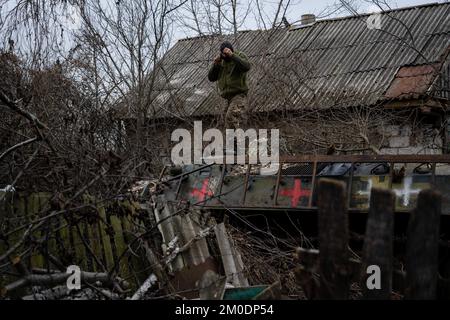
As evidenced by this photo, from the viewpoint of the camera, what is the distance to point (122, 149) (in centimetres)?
861

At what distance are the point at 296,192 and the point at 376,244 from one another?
11.1 feet

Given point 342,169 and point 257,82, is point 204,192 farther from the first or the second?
point 257,82

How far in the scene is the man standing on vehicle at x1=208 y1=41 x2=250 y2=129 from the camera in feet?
27.0

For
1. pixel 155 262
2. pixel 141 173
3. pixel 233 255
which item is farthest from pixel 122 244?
pixel 141 173

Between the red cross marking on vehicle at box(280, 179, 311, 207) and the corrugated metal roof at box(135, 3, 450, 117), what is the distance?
405cm

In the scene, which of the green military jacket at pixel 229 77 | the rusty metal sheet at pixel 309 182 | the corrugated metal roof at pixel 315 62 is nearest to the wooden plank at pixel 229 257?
the rusty metal sheet at pixel 309 182

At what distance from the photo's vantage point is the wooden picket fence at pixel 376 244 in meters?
2.79

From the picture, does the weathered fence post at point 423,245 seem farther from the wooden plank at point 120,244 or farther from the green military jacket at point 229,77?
the green military jacket at point 229,77

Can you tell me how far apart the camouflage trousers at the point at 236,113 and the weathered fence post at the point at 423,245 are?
564 centimetres

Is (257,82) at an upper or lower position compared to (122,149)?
upper

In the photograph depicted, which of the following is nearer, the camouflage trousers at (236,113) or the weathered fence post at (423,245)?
the weathered fence post at (423,245)

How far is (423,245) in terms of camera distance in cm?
283

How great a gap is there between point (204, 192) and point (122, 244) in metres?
1.81

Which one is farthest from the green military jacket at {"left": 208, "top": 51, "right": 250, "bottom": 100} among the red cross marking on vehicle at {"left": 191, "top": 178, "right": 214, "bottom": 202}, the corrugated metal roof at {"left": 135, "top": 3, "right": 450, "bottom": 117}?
the red cross marking on vehicle at {"left": 191, "top": 178, "right": 214, "bottom": 202}
